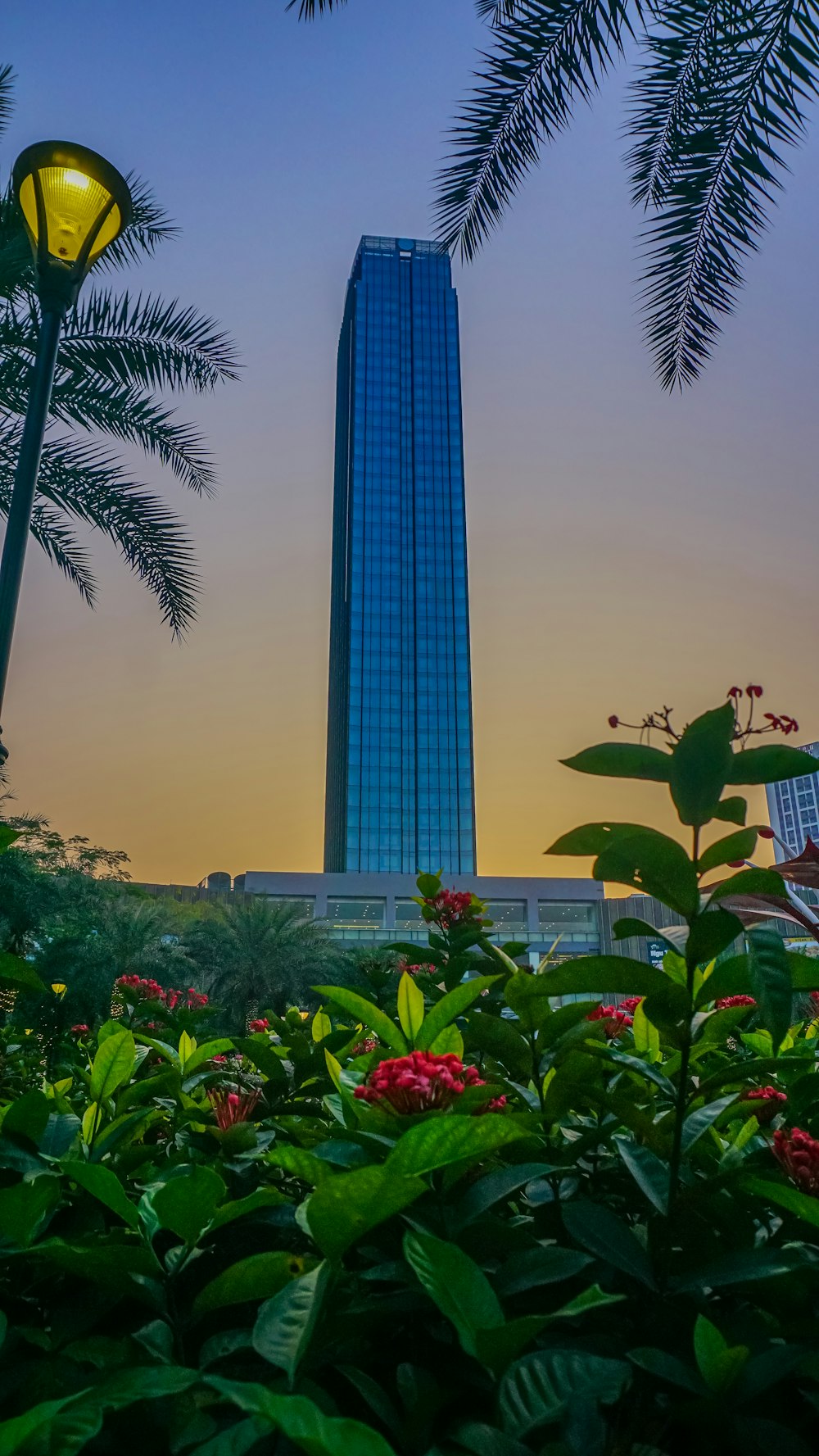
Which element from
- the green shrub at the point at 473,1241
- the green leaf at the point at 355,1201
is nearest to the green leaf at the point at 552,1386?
the green shrub at the point at 473,1241

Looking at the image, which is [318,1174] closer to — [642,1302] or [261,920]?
[642,1302]

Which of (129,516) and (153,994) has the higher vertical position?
(129,516)

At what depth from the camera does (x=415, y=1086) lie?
36.9 inches

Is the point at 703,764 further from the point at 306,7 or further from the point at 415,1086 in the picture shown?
the point at 306,7

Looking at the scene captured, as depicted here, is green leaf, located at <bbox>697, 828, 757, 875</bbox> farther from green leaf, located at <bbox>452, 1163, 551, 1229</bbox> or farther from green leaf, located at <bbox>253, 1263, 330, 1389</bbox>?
green leaf, located at <bbox>253, 1263, 330, 1389</bbox>

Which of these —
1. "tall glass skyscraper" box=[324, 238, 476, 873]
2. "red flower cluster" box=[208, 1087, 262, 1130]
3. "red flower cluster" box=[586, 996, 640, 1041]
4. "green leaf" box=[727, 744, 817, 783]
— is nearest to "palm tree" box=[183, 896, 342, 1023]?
"red flower cluster" box=[586, 996, 640, 1041]

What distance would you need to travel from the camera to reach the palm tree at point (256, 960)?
20609 mm

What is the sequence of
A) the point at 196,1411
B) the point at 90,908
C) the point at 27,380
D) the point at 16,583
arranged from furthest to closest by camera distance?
the point at 90,908, the point at 27,380, the point at 16,583, the point at 196,1411

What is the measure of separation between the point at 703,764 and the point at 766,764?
79 millimetres

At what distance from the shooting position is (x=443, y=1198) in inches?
34.8

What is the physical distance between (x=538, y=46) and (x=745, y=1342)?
491 cm

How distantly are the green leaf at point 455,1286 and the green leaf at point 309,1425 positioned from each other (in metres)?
0.18

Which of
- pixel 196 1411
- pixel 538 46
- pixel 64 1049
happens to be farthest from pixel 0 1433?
pixel 538 46

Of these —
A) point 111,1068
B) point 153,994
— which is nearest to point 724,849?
point 111,1068
